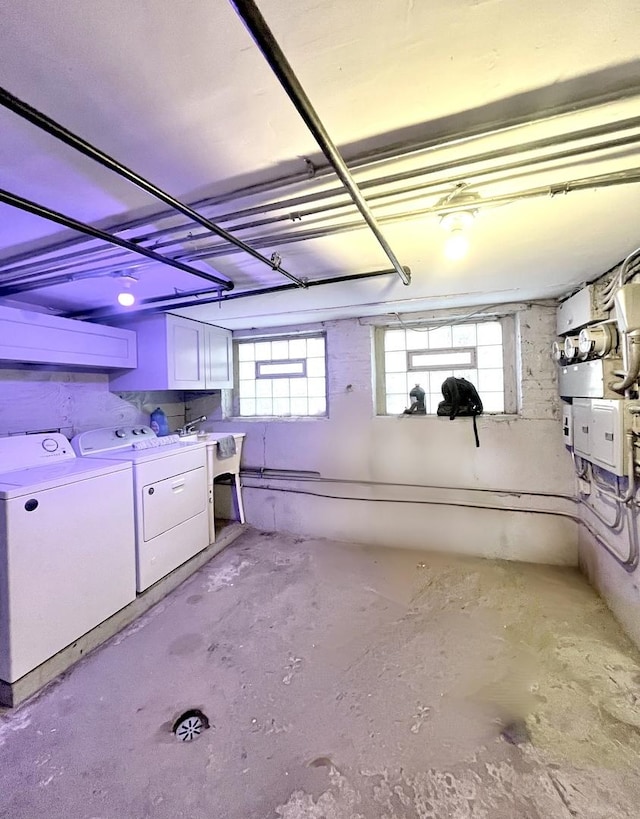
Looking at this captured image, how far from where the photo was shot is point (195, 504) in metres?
2.92

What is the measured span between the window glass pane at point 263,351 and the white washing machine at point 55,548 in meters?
1.99

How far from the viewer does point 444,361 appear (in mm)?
3268

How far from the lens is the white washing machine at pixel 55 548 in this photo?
1.62m

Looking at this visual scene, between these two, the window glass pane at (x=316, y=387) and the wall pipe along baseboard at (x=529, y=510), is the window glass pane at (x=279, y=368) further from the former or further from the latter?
the wall pipe along baseboard at (x=529, y=510)

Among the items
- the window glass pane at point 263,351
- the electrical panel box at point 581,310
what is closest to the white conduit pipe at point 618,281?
the electrical panel box at point 581,310

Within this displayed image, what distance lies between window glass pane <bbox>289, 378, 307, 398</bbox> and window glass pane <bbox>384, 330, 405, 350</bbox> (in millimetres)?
961

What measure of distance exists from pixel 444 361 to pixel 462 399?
451 mm

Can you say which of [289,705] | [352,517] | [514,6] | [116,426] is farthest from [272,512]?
[514,6]

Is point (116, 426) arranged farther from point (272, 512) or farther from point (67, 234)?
point (67, 234)

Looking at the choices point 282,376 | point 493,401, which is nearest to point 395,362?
point 493,401

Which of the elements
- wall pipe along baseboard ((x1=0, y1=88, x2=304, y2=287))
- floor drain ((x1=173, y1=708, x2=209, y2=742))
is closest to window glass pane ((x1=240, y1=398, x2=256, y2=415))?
floor drain ((x1=173, y1=708, x2=209, y2=742))

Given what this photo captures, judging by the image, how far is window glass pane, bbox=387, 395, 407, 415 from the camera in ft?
11.2

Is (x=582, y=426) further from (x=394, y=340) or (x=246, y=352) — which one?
(x=246, y=352)

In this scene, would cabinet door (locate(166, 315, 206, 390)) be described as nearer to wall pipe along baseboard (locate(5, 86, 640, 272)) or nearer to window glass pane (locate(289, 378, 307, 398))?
window glass pane (locate(289, 378, 307, 398))
